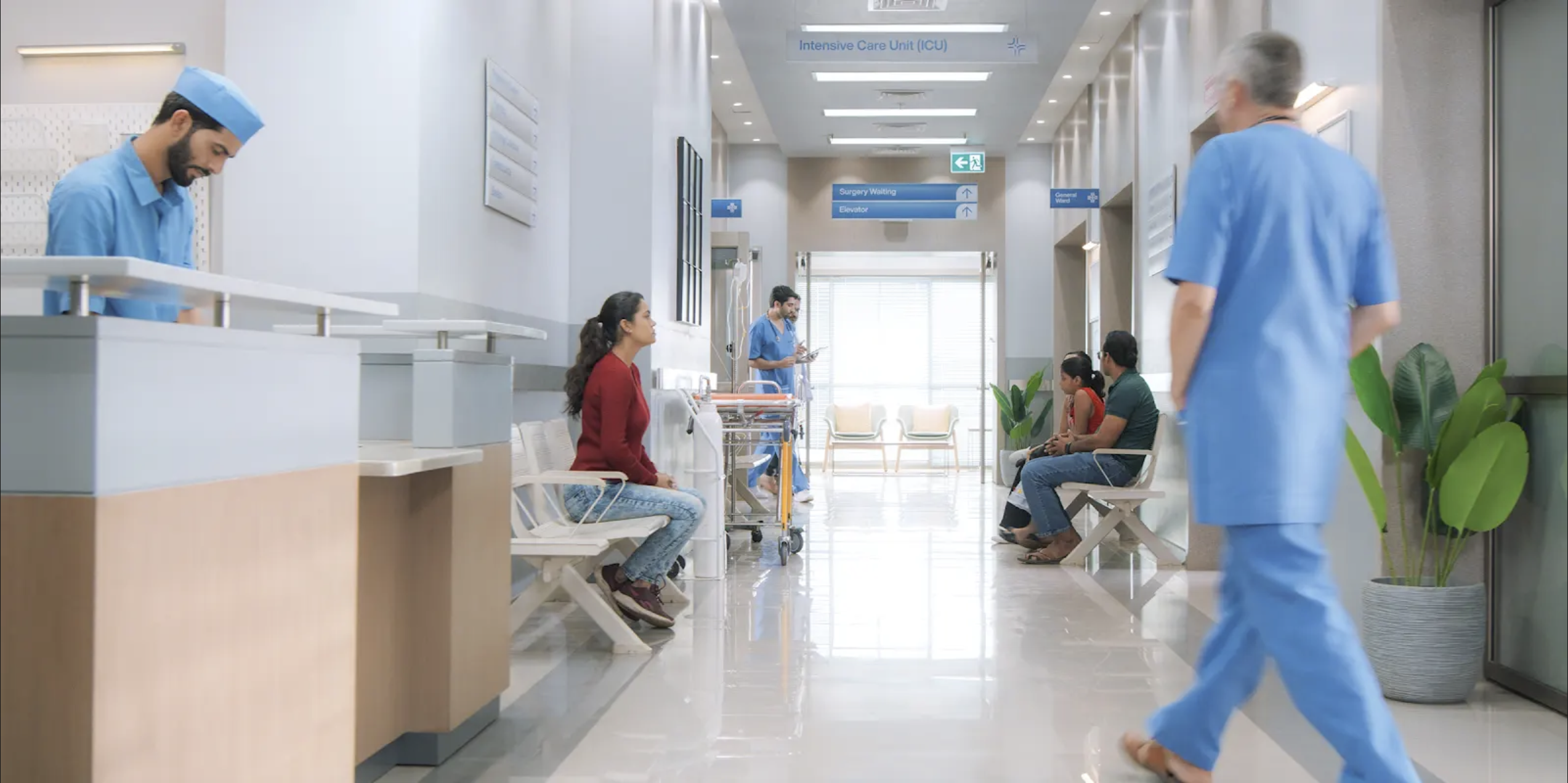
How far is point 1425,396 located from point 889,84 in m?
6.83

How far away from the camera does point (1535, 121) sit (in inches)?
144

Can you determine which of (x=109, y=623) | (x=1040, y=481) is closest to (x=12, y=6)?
(x=109, y=623)

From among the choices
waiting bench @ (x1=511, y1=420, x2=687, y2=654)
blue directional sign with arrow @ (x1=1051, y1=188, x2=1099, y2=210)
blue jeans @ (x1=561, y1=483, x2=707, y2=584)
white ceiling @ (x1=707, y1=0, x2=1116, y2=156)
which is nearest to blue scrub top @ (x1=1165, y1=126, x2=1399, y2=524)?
waiting bench @ (x1=511, y1=420, x2=687, y2=654)

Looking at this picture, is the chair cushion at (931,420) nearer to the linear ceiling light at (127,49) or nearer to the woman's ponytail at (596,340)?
the woman's ponytail at (596,340)

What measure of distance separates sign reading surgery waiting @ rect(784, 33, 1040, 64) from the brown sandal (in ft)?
18.6

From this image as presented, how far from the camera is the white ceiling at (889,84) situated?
26.6ft

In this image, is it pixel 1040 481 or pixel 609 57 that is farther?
pixel 1040 481

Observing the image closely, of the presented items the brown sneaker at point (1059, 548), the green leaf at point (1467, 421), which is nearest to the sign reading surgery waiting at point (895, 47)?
the brown sneaker at point (1059, 548)

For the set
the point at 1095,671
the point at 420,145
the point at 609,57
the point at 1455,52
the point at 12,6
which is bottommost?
the point at 1095,671

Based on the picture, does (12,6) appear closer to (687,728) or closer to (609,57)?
(687,728)

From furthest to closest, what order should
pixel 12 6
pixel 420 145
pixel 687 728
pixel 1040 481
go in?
pixel 1040 481
pixel 420 145
pixel 687 728
pixel 12 6

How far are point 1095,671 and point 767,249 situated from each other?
9.94 m

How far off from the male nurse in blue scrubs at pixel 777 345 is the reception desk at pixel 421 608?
5.36m

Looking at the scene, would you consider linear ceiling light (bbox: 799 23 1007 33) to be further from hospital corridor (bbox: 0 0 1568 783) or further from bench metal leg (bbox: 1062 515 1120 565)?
bench metal leg (bbox: 1062 515 1120 565)
